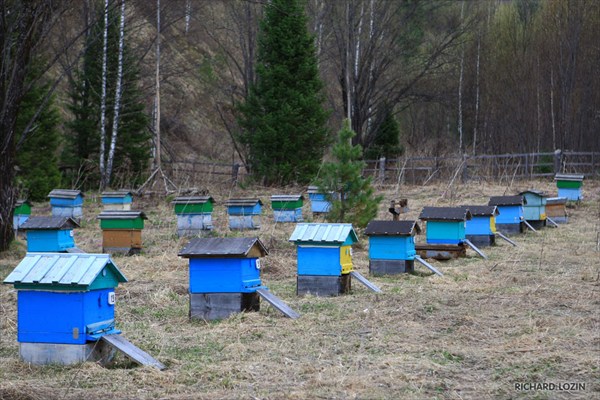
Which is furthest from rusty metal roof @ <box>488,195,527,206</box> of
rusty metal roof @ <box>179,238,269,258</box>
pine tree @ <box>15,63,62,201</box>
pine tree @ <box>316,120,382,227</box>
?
pine tree @ <box>15,63,62,201</box>

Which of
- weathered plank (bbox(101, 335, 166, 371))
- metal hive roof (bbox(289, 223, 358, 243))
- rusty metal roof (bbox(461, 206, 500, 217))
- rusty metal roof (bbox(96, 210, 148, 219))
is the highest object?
metal hive roof (bbox(289, 223, 358, 243))

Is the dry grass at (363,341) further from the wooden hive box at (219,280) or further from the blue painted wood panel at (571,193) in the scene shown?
the blue painted wood panel at (571,193)

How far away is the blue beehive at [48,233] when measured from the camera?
1219 cm

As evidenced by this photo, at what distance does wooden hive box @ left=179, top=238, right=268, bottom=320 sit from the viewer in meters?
7.73

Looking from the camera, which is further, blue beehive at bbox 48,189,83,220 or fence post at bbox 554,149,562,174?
fence post at bbox 554,149,562,174

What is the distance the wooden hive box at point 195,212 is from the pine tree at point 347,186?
269cm

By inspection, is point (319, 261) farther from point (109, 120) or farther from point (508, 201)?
point (109, 120)

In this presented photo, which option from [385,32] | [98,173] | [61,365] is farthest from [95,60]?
[61,365]

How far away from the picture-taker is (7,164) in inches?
521

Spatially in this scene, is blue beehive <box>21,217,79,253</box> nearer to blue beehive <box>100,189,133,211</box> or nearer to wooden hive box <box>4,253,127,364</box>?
blue beehive <box>100,189,133,211</box>

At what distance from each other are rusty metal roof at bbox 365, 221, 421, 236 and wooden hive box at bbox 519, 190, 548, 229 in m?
7.35

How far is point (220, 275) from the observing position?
781cm

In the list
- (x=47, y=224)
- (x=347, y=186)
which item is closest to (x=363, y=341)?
(x=47, y=224)

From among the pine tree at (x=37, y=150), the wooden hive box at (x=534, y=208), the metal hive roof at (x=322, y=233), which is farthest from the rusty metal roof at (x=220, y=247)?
the pine tree at (x=37, y=150)
